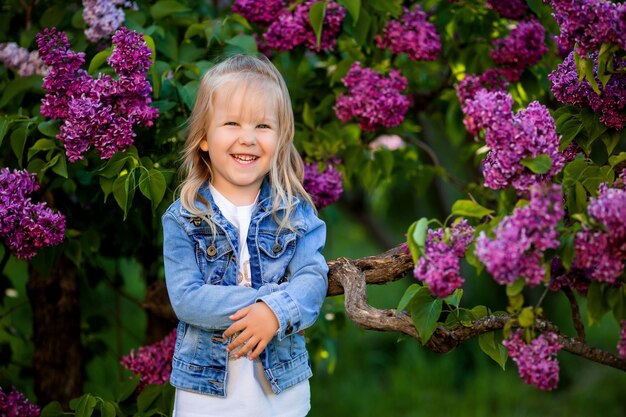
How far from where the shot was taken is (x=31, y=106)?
3.16m

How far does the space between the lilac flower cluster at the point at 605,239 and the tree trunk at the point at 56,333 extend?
230 cm

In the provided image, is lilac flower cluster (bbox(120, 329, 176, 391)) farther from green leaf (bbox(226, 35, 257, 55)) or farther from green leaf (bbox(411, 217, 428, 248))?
green leaf (bbox(411, 217, 428, 248))

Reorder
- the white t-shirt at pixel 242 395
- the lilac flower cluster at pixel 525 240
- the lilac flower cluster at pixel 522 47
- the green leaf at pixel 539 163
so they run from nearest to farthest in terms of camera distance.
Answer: the lilac flower cluster at pixel 525 240
the green leaf at pixel 539 163
the white t-shirt at pixel 242 395
the lilac flower cluster at pixel 522 47

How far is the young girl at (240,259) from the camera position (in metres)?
2.25

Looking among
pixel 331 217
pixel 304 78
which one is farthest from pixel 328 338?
pixel 304 78

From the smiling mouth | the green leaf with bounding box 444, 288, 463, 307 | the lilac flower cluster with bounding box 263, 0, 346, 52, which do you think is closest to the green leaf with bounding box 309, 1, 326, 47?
the lilac flower cluster with bounding box 263, 0, 346, 52

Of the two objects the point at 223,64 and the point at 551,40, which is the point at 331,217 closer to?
the point at 551,40

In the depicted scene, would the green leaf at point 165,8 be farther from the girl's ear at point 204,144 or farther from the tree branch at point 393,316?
the tree branch at point 393,316

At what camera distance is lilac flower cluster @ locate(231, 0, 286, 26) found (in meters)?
3.08

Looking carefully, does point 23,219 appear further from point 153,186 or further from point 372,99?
point 372,99

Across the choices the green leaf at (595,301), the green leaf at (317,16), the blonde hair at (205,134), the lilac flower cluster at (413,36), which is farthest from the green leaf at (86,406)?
the lilac flower cluster at (413,36)

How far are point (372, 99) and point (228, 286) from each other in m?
1.08

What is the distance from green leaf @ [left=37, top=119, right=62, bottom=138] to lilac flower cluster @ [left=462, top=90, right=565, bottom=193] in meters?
1.35

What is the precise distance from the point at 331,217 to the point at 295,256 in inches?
60.2
